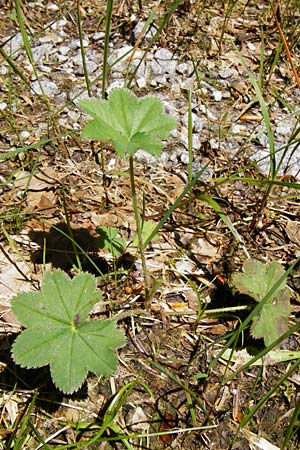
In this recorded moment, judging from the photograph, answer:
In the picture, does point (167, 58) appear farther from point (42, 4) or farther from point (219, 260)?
point (219, 260)

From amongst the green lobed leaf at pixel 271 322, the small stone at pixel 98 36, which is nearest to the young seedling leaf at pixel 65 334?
the green lobed leaf at pixel 271 322

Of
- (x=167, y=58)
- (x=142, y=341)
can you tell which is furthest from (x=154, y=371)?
(x=167, y=58)

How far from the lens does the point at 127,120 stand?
1.59 metres

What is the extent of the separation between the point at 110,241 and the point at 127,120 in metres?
0.52

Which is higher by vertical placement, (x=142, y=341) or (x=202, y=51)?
(x=202, y=51)

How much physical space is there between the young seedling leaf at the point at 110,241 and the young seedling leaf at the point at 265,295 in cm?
41

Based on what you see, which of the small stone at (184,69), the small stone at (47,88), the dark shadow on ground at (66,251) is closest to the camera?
the dark shadow on ground at (66,251)

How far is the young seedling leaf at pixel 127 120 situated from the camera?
4.96 feet

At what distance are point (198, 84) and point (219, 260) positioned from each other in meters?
0.85

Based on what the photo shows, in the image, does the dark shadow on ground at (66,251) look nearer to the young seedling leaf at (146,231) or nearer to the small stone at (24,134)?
the young seedling leaf at (146,231)

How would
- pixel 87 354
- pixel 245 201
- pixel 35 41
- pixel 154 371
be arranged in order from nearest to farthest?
pixel 87 354 < pixel 154 371 < pixel 245 201 < pixel 35 41

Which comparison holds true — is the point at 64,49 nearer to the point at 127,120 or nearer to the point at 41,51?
the point at 41,51

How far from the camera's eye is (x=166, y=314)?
1890mm

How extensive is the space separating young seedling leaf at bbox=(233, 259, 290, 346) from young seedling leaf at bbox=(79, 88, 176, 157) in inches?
21.5
